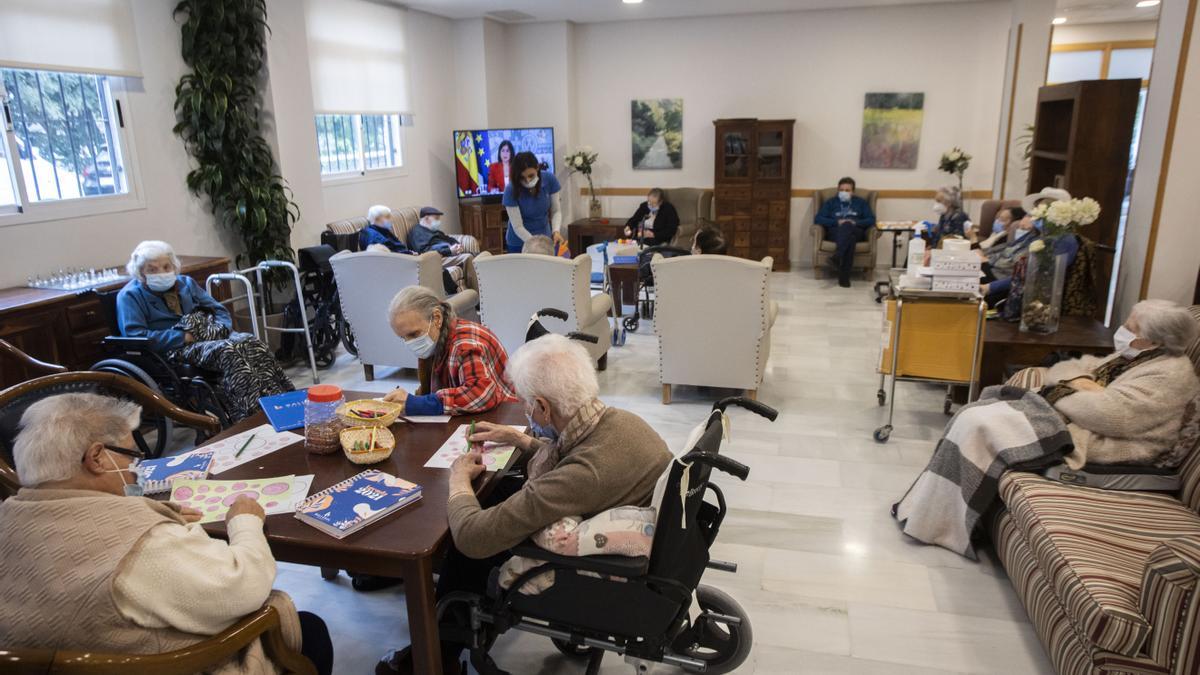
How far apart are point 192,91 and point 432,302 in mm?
3568

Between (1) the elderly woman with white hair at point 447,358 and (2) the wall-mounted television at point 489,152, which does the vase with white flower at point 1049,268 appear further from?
(2) the wall-mounted television at point 489,152

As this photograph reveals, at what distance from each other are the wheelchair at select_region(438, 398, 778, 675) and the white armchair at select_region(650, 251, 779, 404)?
7.09 ft

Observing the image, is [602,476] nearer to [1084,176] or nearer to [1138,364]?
[1138,364]

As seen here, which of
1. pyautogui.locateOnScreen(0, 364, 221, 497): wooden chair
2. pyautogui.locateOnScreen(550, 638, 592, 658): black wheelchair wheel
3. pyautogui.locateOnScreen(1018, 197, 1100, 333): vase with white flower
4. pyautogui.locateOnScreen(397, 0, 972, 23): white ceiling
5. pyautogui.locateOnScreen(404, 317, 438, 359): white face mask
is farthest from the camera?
pyautogui.locateOnScreen(397, 0, 972, 23): white ceiling

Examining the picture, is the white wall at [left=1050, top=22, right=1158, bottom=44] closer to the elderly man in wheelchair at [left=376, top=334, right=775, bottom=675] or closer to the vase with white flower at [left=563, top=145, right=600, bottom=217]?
the vase with white flower at [left=563, top=145, right=600, bottom=217]

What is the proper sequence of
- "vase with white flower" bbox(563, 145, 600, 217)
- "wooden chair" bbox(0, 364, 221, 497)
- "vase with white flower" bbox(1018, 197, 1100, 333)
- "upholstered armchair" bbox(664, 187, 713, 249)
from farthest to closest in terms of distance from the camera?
"vase with white flower" bbox(563, 145, 600, 217)
"upholstered armchair" bbox(664, 187, 713, 249)
"vase with white flower" bbox(1018, 197, 1100, 333)
"wooden chair" bbox(0, 364, 221, 497)

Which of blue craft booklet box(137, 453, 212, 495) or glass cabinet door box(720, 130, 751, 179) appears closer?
blue craft booklet box(137, 453, 212, 495)

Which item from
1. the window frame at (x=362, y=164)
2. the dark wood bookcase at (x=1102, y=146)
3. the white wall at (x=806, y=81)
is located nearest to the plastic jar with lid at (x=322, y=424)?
the window frame at (x=362, y=164)

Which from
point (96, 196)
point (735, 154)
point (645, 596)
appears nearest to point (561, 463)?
point (645, 596)

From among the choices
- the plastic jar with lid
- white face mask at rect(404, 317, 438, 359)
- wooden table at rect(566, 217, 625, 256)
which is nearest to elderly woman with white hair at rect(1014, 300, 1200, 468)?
white face mask at rect(404, 317, 438, 359)

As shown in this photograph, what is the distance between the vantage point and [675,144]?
355 inches

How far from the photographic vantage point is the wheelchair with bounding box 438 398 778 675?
68.0 inches

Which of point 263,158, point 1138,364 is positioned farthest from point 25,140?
point 1138,364

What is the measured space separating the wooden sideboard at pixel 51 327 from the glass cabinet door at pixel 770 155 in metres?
6.49
